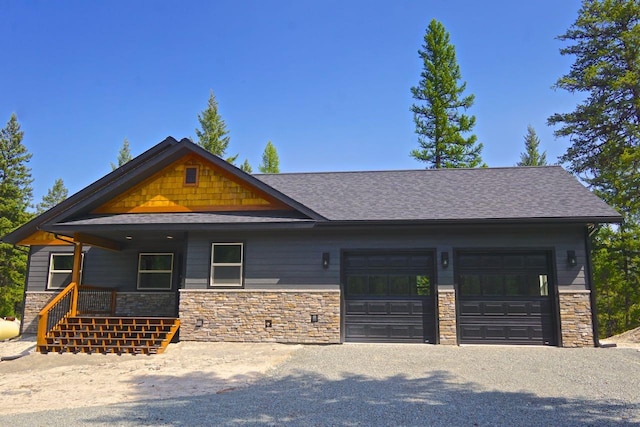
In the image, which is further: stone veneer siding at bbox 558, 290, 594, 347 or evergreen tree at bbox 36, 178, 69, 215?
evergreen tree at bbox 36, 178, 69, 215

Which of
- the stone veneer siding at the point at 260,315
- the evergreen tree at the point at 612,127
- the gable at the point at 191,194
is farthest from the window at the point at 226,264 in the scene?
the evergreen tree at the point at 612,127

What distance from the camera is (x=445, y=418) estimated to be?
5.55 m

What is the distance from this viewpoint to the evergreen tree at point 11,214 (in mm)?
33719

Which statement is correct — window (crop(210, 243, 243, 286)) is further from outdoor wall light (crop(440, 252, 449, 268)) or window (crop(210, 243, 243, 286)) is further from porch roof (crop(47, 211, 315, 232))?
outdoor wall light (crop(440, 252, 449, 268))

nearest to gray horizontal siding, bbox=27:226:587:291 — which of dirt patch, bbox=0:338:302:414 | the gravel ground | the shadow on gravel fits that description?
dirt patch, bbox=0:338:302:414

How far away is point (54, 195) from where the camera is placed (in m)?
48.8

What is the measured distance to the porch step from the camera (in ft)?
37.5

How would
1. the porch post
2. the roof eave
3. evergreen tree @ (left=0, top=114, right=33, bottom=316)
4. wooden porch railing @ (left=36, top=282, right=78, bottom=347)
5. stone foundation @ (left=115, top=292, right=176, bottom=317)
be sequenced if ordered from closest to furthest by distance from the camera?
the roof eave < wooden porch railing @ (left=36, top=282, right=78, bottom=347) < the porch post < stone foundation @ (left=115, top=292, right=176, bottom=317) < evergreen tree @ (left=0, top=114, right=33, bottom=316)

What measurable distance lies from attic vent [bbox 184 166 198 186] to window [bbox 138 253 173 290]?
8.17 ft

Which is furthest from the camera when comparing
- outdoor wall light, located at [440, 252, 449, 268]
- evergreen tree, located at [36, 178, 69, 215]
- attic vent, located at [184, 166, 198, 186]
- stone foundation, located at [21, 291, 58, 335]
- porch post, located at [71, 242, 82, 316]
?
evergreen tree, located at [36, 178, 69, 215]

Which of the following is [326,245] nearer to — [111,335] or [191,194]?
[191,194]

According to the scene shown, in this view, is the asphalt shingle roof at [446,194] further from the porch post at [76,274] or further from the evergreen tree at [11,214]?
the evergreen tree at [11,214]

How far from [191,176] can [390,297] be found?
6.51m

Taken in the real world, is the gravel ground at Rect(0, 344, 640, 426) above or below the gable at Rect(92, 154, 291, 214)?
below
